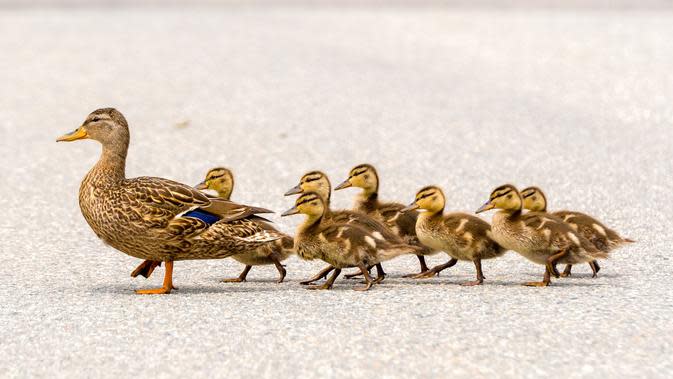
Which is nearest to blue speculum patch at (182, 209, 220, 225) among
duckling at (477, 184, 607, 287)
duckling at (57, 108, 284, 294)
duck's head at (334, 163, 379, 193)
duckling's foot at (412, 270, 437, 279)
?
duckling at (57, 108, 284, 294)

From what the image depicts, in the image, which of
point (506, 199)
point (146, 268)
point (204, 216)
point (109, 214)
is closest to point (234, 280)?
point (146, 268)

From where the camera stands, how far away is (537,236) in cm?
793

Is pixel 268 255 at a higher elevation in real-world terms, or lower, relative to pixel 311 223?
lower

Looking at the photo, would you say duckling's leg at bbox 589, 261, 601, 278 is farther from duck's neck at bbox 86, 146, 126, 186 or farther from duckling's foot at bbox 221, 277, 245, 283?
duck's neck at bbox 86, 146, 126, 186

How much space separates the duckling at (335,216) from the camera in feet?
26.9

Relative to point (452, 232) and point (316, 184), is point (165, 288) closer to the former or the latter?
point (316, 184)

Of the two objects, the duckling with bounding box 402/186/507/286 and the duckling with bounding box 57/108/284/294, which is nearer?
the duckling with bounding box 57/108/284/294

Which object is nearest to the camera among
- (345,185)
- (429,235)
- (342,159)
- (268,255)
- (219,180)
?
(429,235)

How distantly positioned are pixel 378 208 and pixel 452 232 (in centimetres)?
105

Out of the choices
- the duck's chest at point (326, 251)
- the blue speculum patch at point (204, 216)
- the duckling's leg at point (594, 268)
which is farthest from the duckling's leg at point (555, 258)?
the blue speculum patch at point (204, 216)

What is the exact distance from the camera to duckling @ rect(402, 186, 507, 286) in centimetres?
818

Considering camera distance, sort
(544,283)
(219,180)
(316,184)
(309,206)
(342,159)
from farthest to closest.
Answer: (342,159) < (219,180) < (316,184) < (309,206) < (544,283)

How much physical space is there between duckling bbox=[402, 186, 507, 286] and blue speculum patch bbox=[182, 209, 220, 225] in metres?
1.54

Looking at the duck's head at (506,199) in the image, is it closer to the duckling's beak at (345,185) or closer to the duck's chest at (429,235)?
the duck's chest at (429,235)
